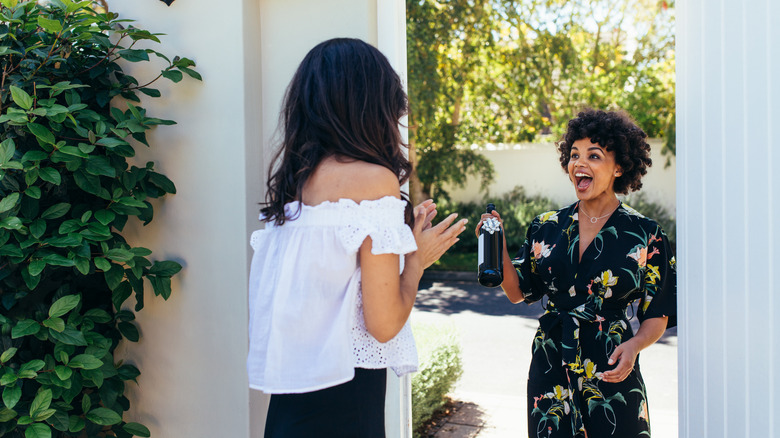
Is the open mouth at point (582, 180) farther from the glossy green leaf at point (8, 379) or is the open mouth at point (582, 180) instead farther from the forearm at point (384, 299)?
the glossy green leaf at point (8, 379)

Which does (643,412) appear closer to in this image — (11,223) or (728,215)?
(728,215)

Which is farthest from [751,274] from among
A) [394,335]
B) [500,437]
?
[500,437]

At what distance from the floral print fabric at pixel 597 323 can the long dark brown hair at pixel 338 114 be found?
93cm

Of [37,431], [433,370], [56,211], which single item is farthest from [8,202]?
[433,370]

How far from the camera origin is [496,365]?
20.1 feet

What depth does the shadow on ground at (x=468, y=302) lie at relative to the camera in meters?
8.77

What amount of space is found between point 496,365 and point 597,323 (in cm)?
410

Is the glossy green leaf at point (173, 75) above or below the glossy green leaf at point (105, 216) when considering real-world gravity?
above

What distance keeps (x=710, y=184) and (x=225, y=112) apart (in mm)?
1787

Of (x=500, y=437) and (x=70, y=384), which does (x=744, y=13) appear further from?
(x=500, y=437)

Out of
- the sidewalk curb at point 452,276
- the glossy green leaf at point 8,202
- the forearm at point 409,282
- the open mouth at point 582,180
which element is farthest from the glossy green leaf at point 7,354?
the sidewalk curb at point 452,276

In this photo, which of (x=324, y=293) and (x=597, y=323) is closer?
(x=324, y=293)

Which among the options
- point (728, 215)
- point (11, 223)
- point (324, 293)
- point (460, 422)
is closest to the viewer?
point (728, 215)

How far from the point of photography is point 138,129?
2.37 meters
